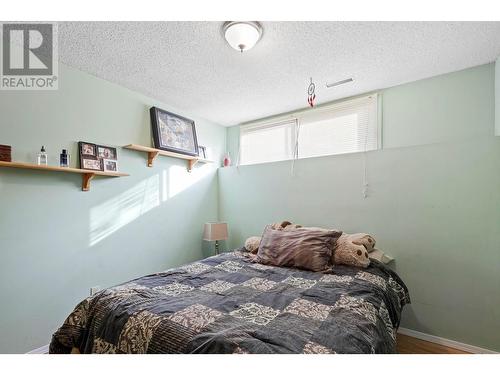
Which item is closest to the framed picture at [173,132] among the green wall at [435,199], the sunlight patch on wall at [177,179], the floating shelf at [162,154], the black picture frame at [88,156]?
the floating shelf at [162,154]

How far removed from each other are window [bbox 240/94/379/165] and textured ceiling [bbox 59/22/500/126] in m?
0.22

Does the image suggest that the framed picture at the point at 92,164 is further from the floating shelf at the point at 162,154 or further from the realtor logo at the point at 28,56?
the realtor logo at the point at 28,56

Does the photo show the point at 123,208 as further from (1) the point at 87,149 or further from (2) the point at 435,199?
(2) the point at 435,199

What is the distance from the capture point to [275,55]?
197 cm

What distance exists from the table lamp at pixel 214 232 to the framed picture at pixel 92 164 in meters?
1.36

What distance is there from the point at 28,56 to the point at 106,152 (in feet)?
2.87

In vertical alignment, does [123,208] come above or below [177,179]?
below

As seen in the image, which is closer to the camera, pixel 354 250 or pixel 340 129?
pixel 354 250

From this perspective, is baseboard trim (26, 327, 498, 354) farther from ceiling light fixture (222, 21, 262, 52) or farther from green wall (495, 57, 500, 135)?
ceiling light fixture (222, 21, 262, 52)

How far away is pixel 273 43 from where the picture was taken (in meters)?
1.82

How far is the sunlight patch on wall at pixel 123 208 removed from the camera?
7.38 feet

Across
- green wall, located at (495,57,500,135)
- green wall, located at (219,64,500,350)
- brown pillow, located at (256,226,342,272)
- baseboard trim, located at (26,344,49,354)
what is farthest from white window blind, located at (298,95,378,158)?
baseboard trim, located at (26,344,49,354)

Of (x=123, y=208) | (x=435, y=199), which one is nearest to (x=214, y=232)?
(x=123, y=208)

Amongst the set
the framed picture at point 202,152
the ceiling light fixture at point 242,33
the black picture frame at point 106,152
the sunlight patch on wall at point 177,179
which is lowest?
the sunlight patch on wall at point 177,179
